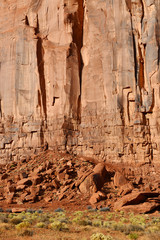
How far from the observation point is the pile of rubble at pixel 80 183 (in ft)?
50.9

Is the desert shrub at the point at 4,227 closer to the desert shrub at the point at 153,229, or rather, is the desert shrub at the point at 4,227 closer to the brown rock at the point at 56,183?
the desert shrub at the point at 153,229

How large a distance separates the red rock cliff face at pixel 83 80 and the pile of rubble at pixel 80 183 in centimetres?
151

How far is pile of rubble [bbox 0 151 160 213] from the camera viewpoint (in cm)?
1550

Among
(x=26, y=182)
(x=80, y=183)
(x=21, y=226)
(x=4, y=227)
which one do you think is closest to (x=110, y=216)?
(x=80, y=183)

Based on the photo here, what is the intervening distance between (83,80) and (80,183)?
10.0m

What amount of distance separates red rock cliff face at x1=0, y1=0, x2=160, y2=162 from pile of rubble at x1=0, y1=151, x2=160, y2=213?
4.96 feet

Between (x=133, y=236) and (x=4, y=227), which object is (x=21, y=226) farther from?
(x=133, y=236)

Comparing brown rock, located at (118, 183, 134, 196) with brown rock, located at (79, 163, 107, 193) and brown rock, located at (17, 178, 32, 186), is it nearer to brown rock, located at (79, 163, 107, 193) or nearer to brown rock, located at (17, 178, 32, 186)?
brown rock, located at (79, 163, 107, 193)

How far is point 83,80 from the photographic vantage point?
2405cm

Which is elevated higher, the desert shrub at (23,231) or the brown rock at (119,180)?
the desert shrub at (23,231)

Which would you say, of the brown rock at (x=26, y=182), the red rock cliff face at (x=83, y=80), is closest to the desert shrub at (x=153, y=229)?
the brown rock at (x=26, y=182)

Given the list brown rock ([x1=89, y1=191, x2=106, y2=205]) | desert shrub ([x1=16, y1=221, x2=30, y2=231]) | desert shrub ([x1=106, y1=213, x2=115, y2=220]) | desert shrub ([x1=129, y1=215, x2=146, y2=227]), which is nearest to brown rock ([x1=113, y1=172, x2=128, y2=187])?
brown rock ([x1=89, y1=191, x2=106, y2=205])

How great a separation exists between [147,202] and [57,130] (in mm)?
10036

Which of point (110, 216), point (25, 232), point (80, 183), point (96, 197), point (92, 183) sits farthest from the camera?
point (80, 183)
